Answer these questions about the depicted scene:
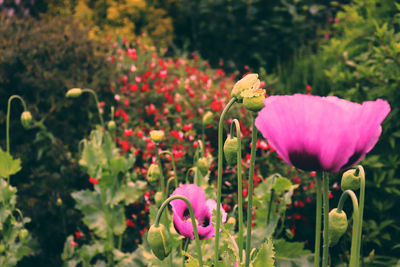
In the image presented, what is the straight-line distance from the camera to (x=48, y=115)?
9.13 ft

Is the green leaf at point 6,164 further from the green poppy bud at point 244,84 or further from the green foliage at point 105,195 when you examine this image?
the green poppy bud at point 244,84

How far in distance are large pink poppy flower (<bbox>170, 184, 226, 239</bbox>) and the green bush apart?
153 centimetres

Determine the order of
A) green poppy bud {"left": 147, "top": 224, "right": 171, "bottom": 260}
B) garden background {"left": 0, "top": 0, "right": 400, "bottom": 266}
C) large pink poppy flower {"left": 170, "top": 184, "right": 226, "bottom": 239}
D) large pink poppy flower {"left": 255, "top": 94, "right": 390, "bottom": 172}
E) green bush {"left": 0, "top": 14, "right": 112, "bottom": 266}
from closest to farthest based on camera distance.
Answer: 1. large pink poppy flower {"left": 255, "top": 94, "right": 390, "bottom": 172}
2. green poppy bud {"left": 147, "top": 224, "right": 171, "bottom": 260}
3. large pink poppy flower {"left": 170, "top": 184, "right": 226, "bottom": 239}
4. garden background {"left": 0, "top": 0, "right": 400, "bottom": 266}
5. green bush {"left": 0, "top": 14, "right": 112, "bottom": 266}

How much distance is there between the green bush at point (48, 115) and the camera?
264cm

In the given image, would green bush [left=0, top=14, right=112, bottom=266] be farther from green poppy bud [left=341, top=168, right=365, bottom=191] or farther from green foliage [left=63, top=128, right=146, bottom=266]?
green poppy bud [left=341, top=168, right=365, bottom=191]

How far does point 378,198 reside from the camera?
2.29 meters

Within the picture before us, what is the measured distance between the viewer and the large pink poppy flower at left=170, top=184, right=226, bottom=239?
107cm

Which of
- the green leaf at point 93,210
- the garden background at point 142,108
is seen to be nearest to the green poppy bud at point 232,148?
the garden background at point 142,108

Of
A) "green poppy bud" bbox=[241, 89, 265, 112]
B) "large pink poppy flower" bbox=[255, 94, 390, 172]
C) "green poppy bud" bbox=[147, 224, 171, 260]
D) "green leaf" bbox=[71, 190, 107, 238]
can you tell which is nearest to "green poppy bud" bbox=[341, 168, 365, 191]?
"large pink poppy flower" bbox=[255, 94, 390, 172]

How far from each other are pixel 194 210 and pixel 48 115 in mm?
1890

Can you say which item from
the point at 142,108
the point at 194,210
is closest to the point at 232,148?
the point at 194,210

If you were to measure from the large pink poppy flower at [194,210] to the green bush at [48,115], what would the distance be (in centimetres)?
153

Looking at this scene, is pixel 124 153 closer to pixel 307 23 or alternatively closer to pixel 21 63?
pixel 21 63

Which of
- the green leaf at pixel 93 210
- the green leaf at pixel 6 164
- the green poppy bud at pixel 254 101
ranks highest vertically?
the green poppy bud at pixel 254 101
